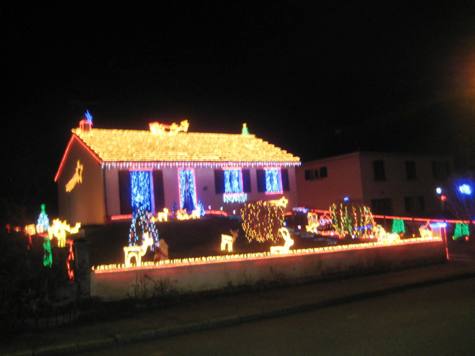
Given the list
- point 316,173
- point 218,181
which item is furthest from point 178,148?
point 316,173

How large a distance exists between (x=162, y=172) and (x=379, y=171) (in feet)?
56.9

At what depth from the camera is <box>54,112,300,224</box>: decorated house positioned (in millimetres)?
20844

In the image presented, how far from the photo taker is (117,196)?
2077 cm

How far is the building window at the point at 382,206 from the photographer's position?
3200 cm

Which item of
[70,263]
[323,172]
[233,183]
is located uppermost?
[323,172]

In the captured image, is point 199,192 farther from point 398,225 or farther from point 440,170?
point 440,170

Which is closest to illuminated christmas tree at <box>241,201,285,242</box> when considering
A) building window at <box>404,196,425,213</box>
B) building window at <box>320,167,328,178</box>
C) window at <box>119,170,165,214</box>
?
window at <box>119,170,165,214</box>

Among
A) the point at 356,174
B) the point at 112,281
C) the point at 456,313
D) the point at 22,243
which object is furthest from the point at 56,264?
the point at 356,174

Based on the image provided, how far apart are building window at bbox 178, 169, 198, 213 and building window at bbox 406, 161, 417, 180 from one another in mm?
18660

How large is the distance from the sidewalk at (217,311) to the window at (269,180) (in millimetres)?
11653

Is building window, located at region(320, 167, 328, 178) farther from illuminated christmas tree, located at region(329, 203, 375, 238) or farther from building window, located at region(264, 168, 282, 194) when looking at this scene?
illuminated christmas tree, located at region(329, 203, 375, 238)

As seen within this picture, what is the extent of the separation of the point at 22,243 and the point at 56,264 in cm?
83

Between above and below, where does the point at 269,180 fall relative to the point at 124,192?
above

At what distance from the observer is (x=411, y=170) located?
34.3m
